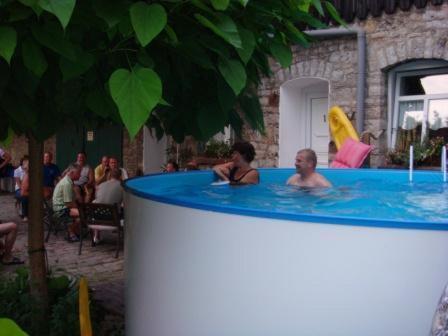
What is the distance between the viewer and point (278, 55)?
2.15 metres

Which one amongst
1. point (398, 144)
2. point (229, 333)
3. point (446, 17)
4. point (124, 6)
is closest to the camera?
point (124, 6)

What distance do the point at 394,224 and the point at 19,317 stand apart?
287cm

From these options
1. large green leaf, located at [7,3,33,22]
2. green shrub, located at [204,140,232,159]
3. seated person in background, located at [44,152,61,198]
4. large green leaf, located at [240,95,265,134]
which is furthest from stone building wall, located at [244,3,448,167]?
large green leaf, located at [7,3,33,22]

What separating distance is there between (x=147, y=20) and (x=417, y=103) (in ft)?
28.3

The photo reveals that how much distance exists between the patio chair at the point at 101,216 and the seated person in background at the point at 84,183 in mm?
1549

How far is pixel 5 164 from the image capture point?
1351cm

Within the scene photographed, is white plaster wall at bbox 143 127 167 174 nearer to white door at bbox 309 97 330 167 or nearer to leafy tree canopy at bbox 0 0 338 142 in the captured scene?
white door at bbox 309 97 330 167

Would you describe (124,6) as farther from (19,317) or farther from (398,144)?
(398,144)

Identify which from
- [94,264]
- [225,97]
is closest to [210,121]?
[225,97]

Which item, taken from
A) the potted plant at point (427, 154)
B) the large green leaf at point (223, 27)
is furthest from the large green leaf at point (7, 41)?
the potted plant at point (427, 154)

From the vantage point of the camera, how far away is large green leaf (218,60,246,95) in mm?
1901

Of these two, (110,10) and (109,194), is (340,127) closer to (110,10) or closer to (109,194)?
(109,194)

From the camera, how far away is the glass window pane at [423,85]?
910cm

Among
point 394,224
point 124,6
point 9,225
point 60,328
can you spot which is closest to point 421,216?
point 394,224
